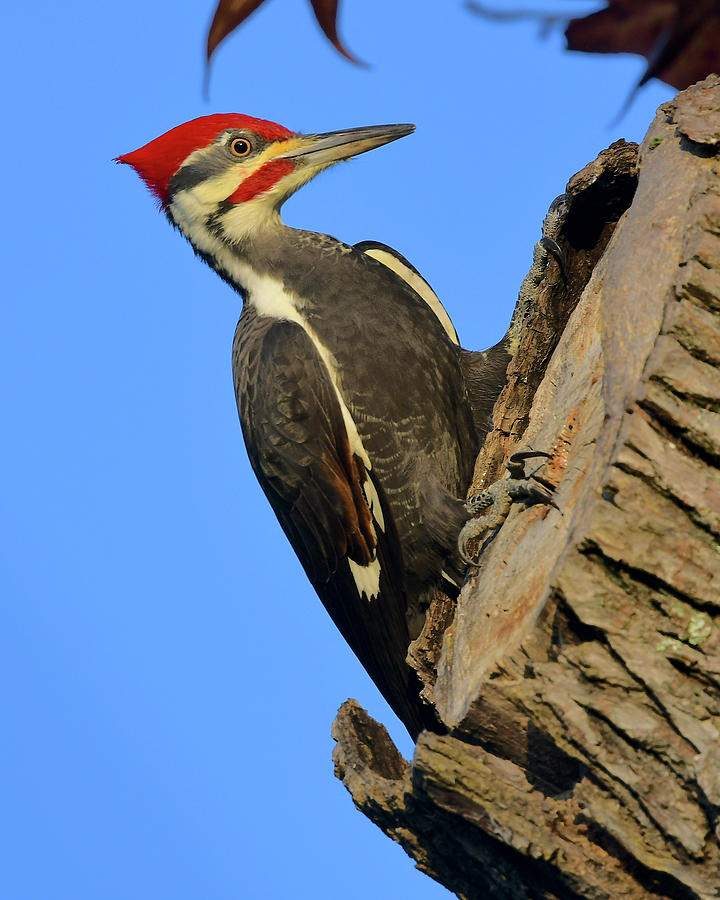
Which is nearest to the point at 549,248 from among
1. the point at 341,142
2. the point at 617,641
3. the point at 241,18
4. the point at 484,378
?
the point at 484,378

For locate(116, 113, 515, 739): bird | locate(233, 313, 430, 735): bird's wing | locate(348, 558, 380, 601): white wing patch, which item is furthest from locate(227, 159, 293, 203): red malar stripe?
locate(348, 558, 380, 601): white wing patch

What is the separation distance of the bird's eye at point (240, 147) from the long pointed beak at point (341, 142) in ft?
0.44

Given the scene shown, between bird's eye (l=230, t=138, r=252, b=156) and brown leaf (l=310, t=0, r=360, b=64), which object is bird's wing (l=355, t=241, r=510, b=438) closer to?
bird's eye (l=230, t=138, r=252, b=156)

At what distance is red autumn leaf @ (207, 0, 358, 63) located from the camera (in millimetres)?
1533

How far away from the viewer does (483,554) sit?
8.61 feet

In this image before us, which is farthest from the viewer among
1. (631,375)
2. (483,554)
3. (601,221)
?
(601,221)

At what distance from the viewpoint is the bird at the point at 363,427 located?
11.4 feet

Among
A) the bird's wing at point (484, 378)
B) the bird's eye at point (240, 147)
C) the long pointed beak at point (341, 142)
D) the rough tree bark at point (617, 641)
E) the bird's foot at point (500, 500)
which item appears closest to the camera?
the rough tree bark at point (617, 641)

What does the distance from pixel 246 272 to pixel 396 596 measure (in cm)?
139

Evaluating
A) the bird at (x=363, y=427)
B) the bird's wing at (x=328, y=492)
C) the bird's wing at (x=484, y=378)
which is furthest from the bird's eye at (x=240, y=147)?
the bird's wing at (x=484, y=378)

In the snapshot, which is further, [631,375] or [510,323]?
[510,323]

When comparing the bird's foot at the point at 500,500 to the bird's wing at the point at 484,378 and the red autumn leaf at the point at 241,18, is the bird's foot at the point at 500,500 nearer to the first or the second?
the bird's wing at the point at 484,378

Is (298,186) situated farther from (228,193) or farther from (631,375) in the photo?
(631,375)

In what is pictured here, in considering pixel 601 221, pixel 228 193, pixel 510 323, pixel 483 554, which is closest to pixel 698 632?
pixel 483 554
